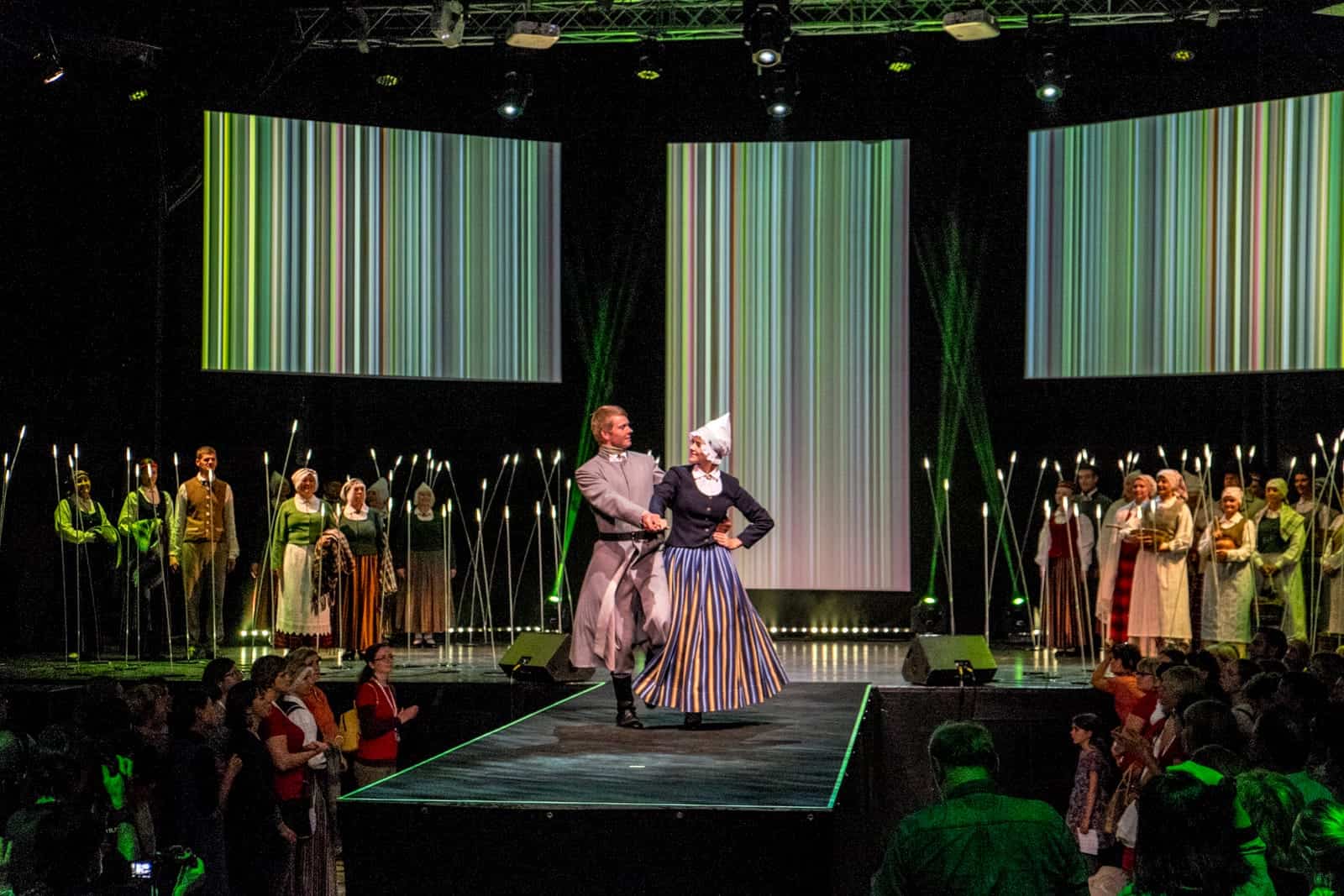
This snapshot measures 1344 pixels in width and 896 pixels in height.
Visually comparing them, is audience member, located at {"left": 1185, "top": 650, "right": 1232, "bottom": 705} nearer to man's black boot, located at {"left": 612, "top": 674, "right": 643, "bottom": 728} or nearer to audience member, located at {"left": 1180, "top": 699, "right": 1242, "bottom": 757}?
audience member, located at {"left": 1180, "top": 699, "right": 1242, "bottom": 757}

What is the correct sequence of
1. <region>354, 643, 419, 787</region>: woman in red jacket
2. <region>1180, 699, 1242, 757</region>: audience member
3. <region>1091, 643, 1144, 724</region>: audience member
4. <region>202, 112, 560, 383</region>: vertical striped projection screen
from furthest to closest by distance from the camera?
1. <region>202, 112, 560, 383</region>: vertical striped projection screen
2. <region>1091, 643, 1144, 724</region>: audience member
3. <region>354, 643, 419, 787</region>: woman in red jacket
4. <region>1180, 699, 1242, 757</region>: audience member

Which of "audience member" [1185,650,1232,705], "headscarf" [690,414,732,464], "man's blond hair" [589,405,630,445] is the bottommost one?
"audience member" [1185,650,1232,705]

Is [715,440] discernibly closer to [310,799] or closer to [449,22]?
[310,799]

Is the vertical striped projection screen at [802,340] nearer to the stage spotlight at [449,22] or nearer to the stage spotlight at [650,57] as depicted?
the stage spotlight at [650,57]

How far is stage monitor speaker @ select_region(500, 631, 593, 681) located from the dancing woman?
7.87 feet

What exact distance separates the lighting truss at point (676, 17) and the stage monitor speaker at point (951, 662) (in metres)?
3.90

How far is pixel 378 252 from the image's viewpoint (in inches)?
460

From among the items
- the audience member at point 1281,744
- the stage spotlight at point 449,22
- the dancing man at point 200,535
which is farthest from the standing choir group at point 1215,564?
the audience member at point 1281,744

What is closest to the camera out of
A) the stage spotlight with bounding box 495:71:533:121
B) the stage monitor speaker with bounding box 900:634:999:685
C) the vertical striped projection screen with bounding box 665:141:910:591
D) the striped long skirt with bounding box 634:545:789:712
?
the striped long skirt with bounding box 634:545:789:712

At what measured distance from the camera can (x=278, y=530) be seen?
9.82 metres

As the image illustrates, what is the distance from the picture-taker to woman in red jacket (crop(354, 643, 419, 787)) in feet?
22.3

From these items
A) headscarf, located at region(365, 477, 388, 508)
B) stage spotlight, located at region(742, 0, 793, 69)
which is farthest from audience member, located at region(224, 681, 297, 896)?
stage spotlight, located at region(742, 0, 793, 69)

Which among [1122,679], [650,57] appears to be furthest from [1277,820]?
[650,57]

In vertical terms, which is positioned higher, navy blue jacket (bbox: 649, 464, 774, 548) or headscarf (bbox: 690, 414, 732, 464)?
headscarf (bbox: 690, 414, 732, 464)
